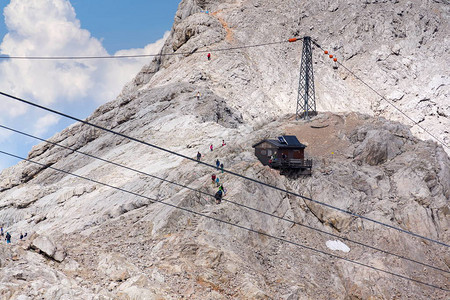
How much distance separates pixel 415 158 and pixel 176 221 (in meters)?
25.3

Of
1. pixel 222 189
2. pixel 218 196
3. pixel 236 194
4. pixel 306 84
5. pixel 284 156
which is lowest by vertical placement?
pixel 236 194

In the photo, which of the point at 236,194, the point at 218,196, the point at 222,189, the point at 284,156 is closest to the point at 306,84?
the point at 284,156

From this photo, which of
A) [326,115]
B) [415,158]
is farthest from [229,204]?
[326,115]

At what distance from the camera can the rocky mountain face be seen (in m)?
28.3

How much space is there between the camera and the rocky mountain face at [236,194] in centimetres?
2828

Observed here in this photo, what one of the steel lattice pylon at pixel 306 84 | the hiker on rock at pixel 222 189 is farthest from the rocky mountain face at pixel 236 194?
the steel lattice pylon at pixel 306 84

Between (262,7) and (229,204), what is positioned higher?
(262,7)

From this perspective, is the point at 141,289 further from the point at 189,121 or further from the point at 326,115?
the point at 326,115

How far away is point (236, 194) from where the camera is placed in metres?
36.2

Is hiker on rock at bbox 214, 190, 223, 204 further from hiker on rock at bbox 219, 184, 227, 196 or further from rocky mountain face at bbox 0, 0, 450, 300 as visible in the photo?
rocky mountain face at bbox 0, 0, 450, 300

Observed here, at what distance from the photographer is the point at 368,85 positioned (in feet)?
254

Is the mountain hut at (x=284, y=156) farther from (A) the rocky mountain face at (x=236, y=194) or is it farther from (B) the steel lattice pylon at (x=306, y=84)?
(B) the steel lattice pylon at (x=306, y=84)

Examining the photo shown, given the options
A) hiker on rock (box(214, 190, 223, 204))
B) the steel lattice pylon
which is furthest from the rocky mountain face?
the steel lattice pylon

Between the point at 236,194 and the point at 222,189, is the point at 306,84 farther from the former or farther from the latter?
the point at 222,189
